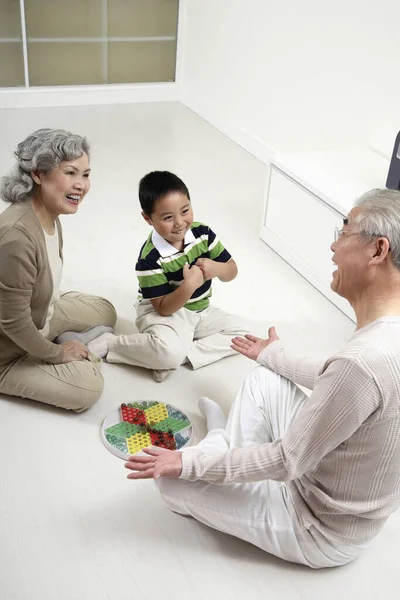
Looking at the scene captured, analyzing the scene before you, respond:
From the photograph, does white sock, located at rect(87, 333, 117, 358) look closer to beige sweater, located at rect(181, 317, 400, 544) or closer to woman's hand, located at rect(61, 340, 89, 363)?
woman's hand, located at rect(61, 340, 89, 363)

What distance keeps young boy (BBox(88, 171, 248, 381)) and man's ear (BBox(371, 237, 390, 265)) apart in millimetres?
914

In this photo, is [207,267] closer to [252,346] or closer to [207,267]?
[207,267]

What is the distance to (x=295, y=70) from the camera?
3855 mm

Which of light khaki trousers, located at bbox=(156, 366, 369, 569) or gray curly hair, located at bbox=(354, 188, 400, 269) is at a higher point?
gray curly hair, located at bbox=(354, 188, 400, 269)

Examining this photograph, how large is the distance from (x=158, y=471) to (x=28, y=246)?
29.3 inches

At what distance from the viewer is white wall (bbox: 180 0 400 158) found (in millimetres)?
3252

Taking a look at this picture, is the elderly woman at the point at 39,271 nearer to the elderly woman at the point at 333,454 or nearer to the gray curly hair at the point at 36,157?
the gray curly hair at the point at 36,157

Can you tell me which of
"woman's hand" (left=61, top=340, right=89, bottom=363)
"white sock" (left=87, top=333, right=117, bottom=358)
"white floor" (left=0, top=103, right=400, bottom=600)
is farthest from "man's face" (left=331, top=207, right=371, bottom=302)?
"white sock" (left=87, top=333, right=117, bottom=358)

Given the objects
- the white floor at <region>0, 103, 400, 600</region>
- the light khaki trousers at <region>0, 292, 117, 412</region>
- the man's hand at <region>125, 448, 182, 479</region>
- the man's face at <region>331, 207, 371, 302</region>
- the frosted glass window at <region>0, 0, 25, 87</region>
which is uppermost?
the man's face at <region>331, 207, 371, 302</region>

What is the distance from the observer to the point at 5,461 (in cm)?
196

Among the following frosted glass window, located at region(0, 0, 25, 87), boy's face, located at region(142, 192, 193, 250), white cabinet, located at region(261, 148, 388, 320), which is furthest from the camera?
frosted glass window, located at region(0, 0, 25, 87)

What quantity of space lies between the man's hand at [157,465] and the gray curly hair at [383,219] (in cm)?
63

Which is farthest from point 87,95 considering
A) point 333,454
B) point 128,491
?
point 333,454

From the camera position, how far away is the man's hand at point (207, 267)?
231 cm
